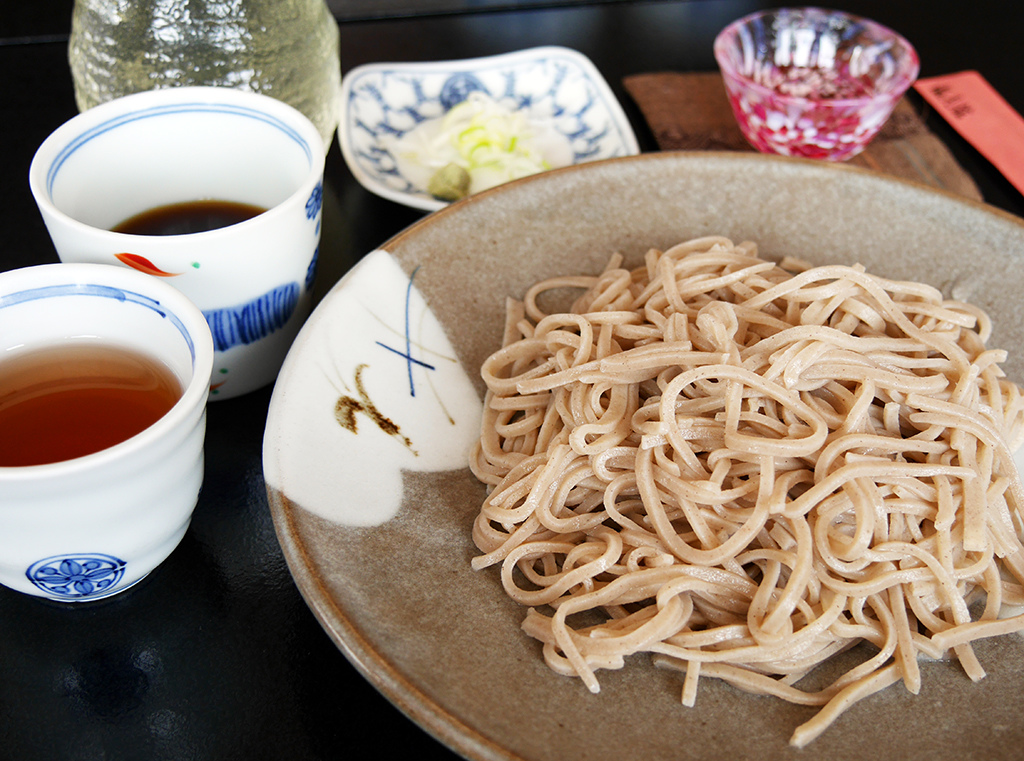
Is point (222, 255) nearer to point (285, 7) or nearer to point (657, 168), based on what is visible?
point (285, 7)

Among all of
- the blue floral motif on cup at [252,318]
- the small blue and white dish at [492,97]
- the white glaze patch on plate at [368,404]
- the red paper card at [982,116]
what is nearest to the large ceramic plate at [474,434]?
the white glaze patch on plate at [368,404]

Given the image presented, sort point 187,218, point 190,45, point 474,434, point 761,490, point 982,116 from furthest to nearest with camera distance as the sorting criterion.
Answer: point 982,116
point 190,45
point 187,218
point 474,434
point 761,490

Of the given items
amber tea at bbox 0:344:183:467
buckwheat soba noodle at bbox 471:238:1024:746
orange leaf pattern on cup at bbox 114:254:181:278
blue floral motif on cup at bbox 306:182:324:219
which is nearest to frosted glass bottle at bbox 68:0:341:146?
blue floral motif on cup at bbox 306:182:324:219

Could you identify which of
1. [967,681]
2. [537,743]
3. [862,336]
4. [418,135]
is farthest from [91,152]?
[967,681]

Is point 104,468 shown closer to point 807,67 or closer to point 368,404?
point 368,404

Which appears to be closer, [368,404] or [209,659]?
[209,659]

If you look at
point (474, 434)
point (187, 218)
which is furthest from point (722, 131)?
point (187, 218)
